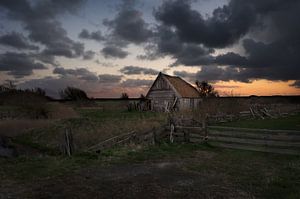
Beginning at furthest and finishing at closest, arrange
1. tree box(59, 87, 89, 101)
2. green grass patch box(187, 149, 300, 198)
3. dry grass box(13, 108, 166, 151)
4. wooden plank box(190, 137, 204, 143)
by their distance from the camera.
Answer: tree box(59, 87, 89, 101)
dry grass box(13, 108, 166, 151)
wooden plank box(190, 137, 204, 143)
green grass patch box(187, 149, 300, 198)

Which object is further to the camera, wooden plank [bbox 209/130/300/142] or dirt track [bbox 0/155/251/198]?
wooden plank [bbox 209/130/300/142]

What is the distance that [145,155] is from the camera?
39.9ft

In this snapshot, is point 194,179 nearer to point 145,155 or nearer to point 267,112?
point 145,155

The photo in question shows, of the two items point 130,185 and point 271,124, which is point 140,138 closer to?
point 130,185

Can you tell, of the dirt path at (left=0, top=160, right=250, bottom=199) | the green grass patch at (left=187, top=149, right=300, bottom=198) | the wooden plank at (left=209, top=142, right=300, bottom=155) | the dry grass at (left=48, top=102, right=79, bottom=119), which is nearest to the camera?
the dirt path at (left=0, top=160, right=250, bottom=199)

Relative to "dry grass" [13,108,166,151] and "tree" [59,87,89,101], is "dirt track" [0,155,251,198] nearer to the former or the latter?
"dry grass" [13,108,166,151]

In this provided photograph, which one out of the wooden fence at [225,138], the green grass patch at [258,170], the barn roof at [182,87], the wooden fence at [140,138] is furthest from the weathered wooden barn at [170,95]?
the green grass patch at [258,170]

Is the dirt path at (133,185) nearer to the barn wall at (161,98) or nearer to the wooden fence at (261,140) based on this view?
the wooden fence at (261,140)

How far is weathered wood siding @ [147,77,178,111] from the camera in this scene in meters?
42.7

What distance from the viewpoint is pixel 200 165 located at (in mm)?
10445

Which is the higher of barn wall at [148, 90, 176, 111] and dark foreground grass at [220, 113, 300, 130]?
barn wall at [148, 90, 176, 111]

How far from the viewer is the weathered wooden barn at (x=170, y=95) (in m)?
41.9

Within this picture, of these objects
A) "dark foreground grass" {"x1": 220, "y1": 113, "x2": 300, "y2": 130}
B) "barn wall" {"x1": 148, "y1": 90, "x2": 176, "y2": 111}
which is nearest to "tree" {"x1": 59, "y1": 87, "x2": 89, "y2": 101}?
"barn wall" {"x1": 148, "y1": 90, "x2": 176, "y2": 111}

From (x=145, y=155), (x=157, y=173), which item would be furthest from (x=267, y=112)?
(x=157, y=173)
